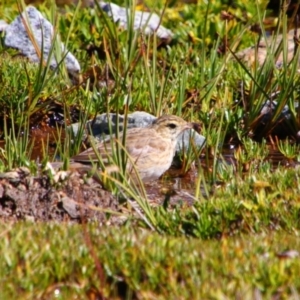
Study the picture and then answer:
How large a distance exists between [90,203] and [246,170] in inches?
88.1

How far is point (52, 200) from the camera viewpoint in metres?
6.62

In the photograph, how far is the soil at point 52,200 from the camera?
21.6ft

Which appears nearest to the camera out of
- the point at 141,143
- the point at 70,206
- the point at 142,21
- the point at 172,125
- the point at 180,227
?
the point at 180,227

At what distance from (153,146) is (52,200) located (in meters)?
1.99

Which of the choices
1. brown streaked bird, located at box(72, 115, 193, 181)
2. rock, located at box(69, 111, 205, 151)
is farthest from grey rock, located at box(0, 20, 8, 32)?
brown streaked bird, located at box(72, 115, 193, 181)

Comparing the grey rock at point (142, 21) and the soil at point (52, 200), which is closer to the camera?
the soil at point (52, 200)

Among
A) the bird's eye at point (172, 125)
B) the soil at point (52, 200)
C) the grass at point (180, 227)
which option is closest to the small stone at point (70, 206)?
the soil at point (52, 200)

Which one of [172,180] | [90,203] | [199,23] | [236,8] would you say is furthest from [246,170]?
[236,8]

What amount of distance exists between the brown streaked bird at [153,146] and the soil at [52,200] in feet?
3.84

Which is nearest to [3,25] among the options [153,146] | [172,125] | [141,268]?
[172,125]

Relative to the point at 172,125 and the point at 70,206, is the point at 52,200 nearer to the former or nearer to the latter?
the point at 70,206

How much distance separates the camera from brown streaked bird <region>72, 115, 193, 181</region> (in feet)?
27.0

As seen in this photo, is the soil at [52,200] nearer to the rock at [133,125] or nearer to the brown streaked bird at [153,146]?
the brown streaked bird at [153,146]

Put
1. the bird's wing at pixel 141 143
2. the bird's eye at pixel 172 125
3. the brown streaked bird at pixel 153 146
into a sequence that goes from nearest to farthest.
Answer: the brown streaked bird at pixel 153 146 < the bird's wing at pixel 141 143 < the bird's eye at pixel 172 125
